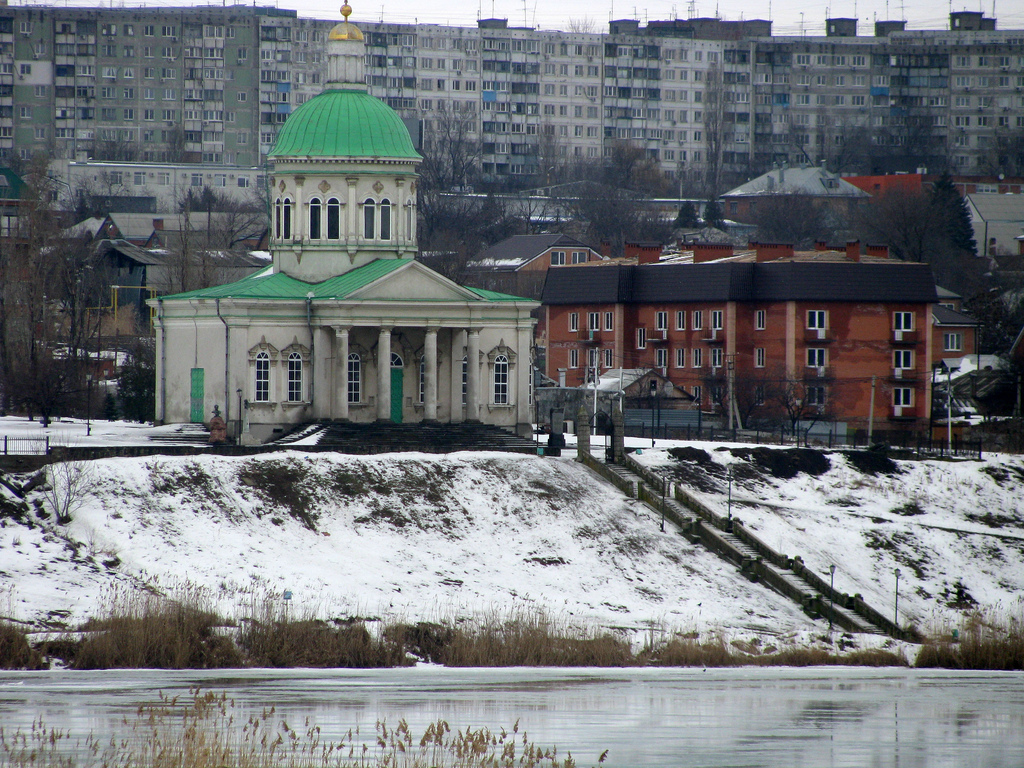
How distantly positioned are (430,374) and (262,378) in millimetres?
5513

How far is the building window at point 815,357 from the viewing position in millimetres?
83812

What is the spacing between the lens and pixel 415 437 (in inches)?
2206

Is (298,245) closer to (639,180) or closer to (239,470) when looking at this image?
(239,470)

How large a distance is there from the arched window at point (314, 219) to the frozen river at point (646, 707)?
2634 centimetres

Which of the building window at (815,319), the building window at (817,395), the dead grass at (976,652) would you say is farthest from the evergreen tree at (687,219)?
the dead grass at (976,652)

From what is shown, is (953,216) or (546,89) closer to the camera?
(953,216)

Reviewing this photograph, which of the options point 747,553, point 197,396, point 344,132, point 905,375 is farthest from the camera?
point 905,375

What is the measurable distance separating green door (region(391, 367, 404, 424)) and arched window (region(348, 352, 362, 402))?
1.38 m

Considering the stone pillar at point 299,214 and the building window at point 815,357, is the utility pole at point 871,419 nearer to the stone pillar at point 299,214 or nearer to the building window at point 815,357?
the building window at point 815,357

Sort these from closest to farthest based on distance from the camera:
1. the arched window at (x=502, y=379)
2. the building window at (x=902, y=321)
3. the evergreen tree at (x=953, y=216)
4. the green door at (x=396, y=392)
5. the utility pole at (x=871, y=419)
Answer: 1. the green door at (x=396, y=392)
2. the arched window at (x=502, y=379)
3. the utility pole at (x=871, y=419)
4. the building window at (x=902, y=321)
5. the evergreen tree at (x=953, y=216)

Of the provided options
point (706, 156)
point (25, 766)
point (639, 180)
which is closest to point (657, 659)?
point (25, 766)

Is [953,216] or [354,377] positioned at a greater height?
[953,216]

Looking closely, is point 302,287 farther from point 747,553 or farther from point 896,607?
point 896,607

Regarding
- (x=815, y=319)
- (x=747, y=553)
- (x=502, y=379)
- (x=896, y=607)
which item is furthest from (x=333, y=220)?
(x=815, y=319)
